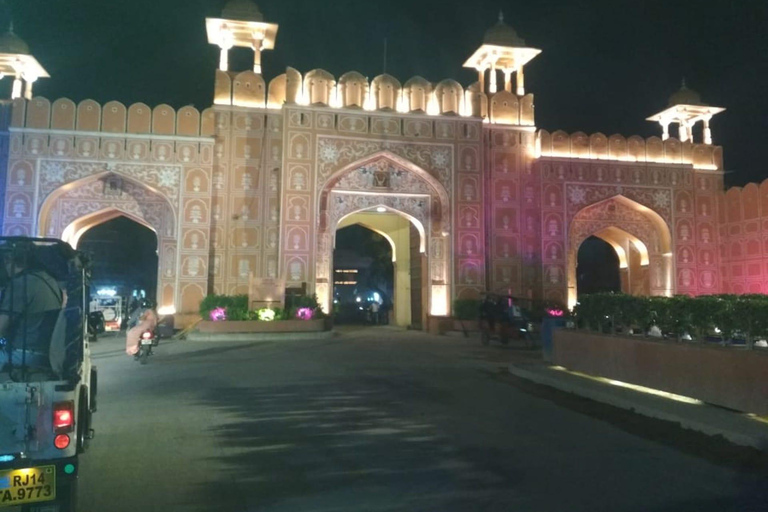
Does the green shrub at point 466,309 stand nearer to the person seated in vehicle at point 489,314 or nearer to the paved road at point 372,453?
the person seated in vehicle at point 489,314

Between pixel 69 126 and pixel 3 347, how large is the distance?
19.6m

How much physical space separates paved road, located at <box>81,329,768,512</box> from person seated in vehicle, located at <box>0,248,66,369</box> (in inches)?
45.5

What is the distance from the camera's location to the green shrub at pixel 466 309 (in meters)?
22.4

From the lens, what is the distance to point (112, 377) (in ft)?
37.0

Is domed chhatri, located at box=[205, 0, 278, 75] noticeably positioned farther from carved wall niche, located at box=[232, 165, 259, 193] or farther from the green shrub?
the green shrub

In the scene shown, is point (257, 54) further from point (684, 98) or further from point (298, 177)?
point (684, 98)

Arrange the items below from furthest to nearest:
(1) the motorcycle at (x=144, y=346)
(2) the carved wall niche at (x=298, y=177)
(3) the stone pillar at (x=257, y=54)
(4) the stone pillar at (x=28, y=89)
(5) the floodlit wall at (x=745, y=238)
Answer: (5) the floodlit wall at (x=745, y=238), (3) the stone pillar at (x=257, y=54), (4) the stone pillar at (x=28, y=89), (2) the carved wall niche at (x=298, y=177), (1) the motorcycle at (x=144, y=346)

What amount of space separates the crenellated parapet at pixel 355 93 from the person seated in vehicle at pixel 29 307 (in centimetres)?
1824

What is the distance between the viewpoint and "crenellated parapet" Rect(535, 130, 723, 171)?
83.1 feet

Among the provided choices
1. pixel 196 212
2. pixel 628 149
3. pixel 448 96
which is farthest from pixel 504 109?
pixel 196 212

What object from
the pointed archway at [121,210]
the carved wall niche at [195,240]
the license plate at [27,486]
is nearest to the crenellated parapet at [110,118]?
the pointed archway at [121,210]

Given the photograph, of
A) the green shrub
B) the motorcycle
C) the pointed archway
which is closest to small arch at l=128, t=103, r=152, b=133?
the pointed archway

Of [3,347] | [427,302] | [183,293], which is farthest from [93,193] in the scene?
[3,347]

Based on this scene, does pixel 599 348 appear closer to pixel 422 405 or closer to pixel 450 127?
pixel 422 405
